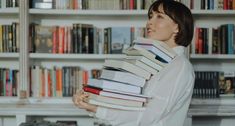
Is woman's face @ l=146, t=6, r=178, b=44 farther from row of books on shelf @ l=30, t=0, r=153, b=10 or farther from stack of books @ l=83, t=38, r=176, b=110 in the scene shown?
row of books on shelf @ l=30, t=0, r=153, b=10

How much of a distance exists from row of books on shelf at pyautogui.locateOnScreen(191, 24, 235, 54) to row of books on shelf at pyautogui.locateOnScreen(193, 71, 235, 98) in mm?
166

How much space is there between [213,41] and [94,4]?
918mm

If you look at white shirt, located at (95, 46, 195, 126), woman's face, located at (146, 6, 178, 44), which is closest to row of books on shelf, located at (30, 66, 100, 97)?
woman's face, located at (146, 6, 178, 44)

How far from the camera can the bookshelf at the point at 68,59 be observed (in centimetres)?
261

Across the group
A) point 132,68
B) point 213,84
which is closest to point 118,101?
point 132,68

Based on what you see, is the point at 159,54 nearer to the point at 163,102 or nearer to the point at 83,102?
the point at 163,102

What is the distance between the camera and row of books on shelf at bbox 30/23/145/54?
108 inches

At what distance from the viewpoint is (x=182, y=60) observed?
4.30 ft

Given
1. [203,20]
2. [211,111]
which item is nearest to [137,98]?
[211,111]

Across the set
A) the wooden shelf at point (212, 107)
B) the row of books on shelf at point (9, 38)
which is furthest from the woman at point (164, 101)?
the row of books on shelf at point (9, 38)

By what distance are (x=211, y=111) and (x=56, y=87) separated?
3.73ft

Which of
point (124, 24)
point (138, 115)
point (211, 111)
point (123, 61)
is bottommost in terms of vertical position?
point (211, 111)

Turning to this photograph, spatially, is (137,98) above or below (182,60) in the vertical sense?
below

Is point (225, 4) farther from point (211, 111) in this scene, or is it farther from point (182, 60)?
point (182, 60)
